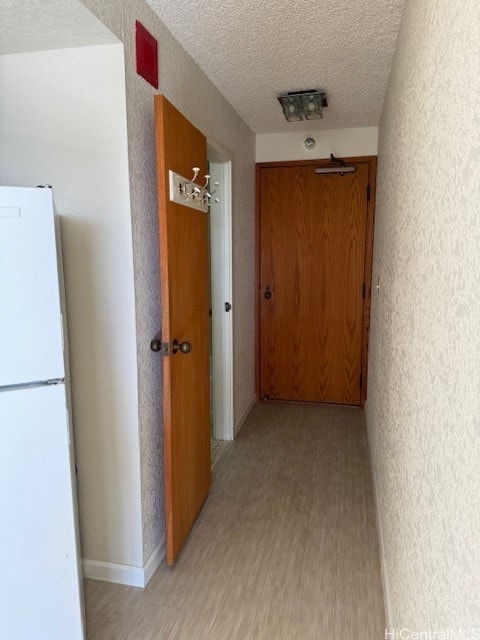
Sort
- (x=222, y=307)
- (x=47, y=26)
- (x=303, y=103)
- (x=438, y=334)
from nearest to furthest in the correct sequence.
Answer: (x=438, y=334)
(x=47, y=26)
(x=303, y=103)
(x=222, y=307)

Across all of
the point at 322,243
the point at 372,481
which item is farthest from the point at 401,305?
the point at 322,243

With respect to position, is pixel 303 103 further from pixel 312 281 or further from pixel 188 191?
pixel 312 281

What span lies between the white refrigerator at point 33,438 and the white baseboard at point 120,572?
17.4 inches

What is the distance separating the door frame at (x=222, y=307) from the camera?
9.68 feet

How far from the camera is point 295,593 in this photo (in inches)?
68.3

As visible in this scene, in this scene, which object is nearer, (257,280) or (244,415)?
(244,415)

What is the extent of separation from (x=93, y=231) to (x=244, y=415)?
90.4 inches

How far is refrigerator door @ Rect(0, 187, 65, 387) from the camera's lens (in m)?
1.21

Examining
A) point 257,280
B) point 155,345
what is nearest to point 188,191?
point 155,345

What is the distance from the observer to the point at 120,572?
180 centimetres

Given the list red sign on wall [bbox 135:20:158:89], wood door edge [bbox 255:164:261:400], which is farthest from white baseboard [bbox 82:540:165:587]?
wood door edge [bbox 255:164:261:400]

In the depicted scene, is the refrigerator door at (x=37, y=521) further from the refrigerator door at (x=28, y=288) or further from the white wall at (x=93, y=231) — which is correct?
the white wall at (x=93, y=231)

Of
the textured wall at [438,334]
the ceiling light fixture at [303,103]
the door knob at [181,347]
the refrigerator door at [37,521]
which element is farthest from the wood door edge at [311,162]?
the refrigerator door at [37,521]

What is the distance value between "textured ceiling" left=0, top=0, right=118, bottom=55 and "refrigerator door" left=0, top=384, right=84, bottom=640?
1.19 metres
